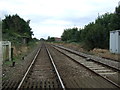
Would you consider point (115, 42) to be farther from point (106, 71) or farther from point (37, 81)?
point (37, 81)

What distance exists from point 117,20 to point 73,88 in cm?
3474

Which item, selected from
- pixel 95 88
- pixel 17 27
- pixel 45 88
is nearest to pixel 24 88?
pixel 45 88

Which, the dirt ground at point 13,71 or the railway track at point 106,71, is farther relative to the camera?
the dirt ground at point 13,71

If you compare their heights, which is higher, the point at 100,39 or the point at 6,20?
the point at 6,20

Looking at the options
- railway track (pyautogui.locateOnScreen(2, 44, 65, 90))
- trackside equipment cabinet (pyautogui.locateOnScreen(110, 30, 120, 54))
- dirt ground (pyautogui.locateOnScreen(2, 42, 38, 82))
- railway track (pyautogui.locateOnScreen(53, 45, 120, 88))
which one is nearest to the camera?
railway track (pyautogui.locateOnScreen(2, 44, 65, 90))

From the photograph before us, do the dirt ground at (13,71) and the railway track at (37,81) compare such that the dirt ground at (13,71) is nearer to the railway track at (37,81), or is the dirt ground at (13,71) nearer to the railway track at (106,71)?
the railway track at (37,81)

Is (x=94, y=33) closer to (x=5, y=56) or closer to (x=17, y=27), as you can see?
(x=5, y=56)

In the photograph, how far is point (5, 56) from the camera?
2044cm

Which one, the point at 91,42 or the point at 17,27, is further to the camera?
the point at 17,27

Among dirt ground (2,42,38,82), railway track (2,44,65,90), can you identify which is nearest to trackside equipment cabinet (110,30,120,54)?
dirt ground (2,42,38,82)

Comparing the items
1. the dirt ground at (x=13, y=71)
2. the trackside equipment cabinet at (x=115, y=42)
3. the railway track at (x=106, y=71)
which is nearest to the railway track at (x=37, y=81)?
the dirt ground at (x=13, y=71)

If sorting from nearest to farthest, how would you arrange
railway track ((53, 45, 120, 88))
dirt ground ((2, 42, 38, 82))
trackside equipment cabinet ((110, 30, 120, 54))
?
railway track ((53, 45, 120, 88))
dirt ground ((2, 42, 38, 82))
trackside equipment cabinet ((110, 30, 120, 54))

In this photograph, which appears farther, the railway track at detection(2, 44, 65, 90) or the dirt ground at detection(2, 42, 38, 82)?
the dirt ground at detection(2, 42, 38, 82)

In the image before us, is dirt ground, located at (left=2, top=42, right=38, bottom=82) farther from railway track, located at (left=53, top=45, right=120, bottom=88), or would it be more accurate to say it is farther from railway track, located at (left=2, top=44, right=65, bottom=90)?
railway track, located at (left=53, top=45, right=120, bottom=88)
